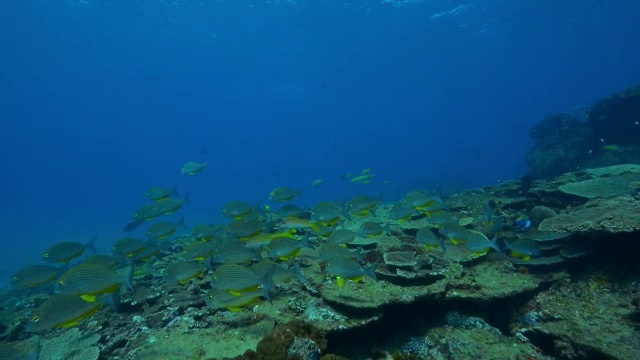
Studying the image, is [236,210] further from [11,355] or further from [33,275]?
[11,355]

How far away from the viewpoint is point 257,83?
98.6 metres

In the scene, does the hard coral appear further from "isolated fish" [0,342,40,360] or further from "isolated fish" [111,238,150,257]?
"isolated fish" [111,238,150,257]

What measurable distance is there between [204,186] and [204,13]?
143m

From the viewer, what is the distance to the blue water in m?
54.4

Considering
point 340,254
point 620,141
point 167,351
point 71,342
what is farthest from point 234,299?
point 620,141

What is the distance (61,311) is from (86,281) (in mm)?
436

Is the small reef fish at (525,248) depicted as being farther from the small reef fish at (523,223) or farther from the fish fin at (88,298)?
the fish fin at (88,298)

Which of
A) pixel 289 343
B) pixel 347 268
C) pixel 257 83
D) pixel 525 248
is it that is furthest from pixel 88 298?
pixel 257 83

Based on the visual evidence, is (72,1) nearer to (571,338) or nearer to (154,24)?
(154,24)

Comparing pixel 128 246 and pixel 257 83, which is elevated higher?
pixel 257 83

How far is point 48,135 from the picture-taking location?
146500 millimetres

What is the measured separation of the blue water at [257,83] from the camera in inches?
2141

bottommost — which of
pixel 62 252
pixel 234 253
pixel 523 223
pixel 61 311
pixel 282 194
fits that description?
pixel 523 223

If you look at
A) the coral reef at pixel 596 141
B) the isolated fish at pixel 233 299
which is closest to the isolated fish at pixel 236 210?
the isolated fish at pixel 233 299
